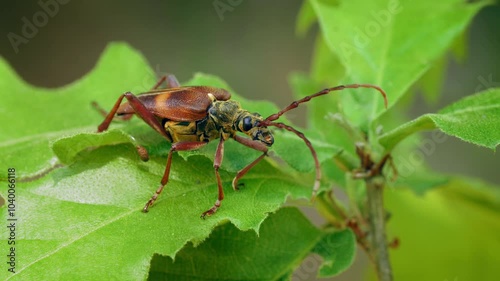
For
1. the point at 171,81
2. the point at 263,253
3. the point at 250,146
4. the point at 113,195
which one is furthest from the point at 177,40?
the point at 113,195

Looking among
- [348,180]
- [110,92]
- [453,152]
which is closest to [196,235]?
[348,180]

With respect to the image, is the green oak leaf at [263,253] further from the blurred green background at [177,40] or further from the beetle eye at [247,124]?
the blurred green background at [177,40]

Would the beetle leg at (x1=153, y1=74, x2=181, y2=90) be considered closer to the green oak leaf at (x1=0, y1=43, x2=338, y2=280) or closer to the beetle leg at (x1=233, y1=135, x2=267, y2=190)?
the green oak leaf at (x1=0, y1=43, x2=338, y2=280)

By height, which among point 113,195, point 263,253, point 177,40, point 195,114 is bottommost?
point 177,40

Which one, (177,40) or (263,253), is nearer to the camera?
(263,253)

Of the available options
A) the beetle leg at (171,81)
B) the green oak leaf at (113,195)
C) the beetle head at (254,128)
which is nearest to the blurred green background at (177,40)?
the beetle leg at (171,81)

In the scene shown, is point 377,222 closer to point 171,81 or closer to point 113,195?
point 113,195

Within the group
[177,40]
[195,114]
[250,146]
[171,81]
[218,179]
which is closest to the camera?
[218,179]

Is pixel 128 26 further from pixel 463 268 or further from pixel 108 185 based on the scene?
pixel 108 185
